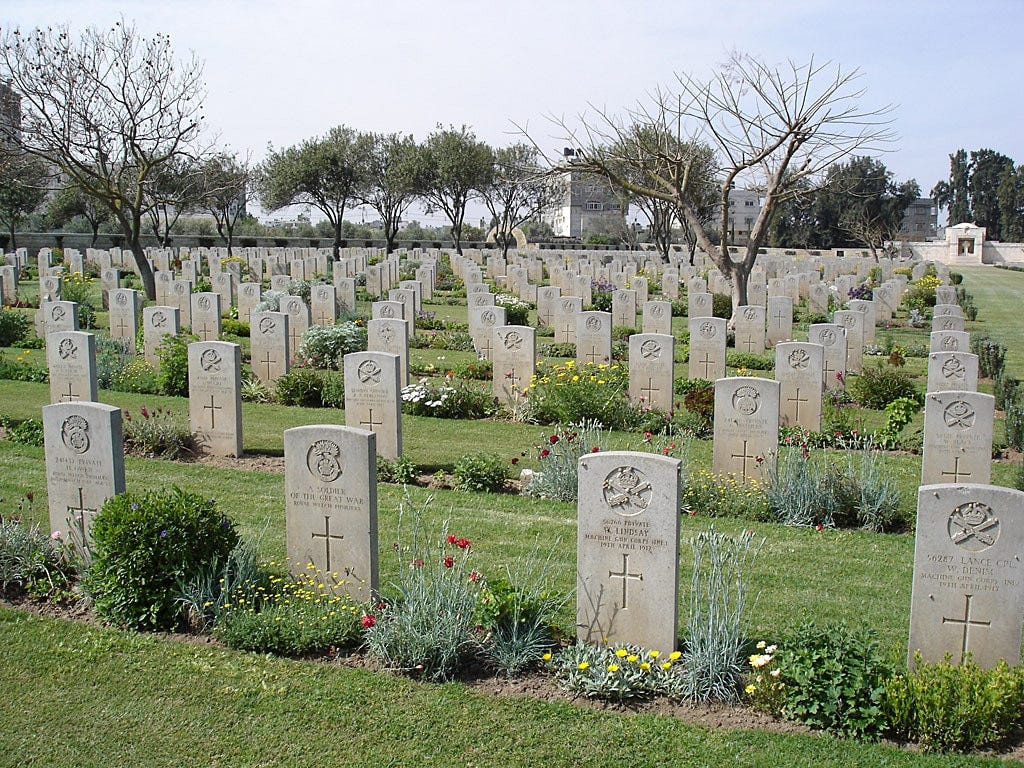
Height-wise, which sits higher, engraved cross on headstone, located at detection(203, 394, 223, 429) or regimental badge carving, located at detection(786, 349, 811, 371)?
regimental badge carving, located at detection(786, 349, 811, 371)

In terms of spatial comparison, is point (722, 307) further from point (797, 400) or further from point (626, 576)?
point (626, 576)

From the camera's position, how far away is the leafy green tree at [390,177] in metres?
56.0

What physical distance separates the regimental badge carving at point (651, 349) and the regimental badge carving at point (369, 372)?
4294 millimetres

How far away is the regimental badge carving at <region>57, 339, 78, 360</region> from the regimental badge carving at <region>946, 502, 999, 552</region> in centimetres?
1014

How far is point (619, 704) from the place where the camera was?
18.6 ft

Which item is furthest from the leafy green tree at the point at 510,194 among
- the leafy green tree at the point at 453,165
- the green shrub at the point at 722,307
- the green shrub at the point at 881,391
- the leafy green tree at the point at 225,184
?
the green shrub at the point at 881,391

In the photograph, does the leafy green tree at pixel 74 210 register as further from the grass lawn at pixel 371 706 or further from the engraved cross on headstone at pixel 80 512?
the grass lawn at pixel 371 706

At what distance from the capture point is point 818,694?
5395 millimetres

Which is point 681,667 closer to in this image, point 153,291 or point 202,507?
point 202,507

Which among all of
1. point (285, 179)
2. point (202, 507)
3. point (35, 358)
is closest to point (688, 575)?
point (202, 507)

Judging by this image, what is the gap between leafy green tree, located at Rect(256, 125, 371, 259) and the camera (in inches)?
2184

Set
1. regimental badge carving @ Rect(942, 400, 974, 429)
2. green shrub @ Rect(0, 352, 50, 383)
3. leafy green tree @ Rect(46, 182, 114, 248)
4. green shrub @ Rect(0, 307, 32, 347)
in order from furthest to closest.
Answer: leafy green tree @ Rect(46, 182, 114, 248), green shrub @ Rect(0, 307, 32, 347), green shrub @ Rect(0, 352, 50, 383), regimental badge carving @ Rect(942, 400, 974, 429)

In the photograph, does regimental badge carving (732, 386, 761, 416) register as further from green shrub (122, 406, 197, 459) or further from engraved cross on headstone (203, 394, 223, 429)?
green shrub (122, 406, 197, 459)

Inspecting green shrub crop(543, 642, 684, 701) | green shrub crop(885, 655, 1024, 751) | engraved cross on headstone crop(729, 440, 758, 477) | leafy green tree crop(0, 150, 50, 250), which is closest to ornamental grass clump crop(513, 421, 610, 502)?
A: engraved cross on headstone crop(729, 440, 758, 477)
